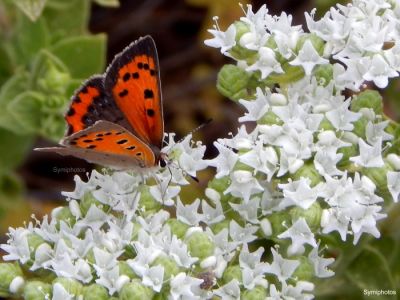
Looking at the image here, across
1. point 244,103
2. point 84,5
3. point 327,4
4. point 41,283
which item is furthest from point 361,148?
point 84,5

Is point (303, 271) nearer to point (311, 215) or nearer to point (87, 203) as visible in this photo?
point (311, 215)

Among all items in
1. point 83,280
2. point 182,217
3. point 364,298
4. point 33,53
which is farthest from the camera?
point 33,53

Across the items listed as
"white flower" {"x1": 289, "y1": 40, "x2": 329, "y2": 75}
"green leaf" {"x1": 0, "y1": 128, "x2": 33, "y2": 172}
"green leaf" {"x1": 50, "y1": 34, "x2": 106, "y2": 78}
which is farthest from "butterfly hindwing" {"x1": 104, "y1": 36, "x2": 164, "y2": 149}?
"green leaf" {"x1": 0, "y1": 128, "x2": 33, "y2": 172}

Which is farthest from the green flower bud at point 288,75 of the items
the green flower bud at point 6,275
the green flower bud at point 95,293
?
the green flower bud at point 6,275

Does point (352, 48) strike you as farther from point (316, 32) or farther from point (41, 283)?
point (41, 283)

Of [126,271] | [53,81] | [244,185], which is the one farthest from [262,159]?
[53,81]

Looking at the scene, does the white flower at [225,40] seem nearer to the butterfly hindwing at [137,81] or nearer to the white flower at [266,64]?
the white flower at [266,64]
